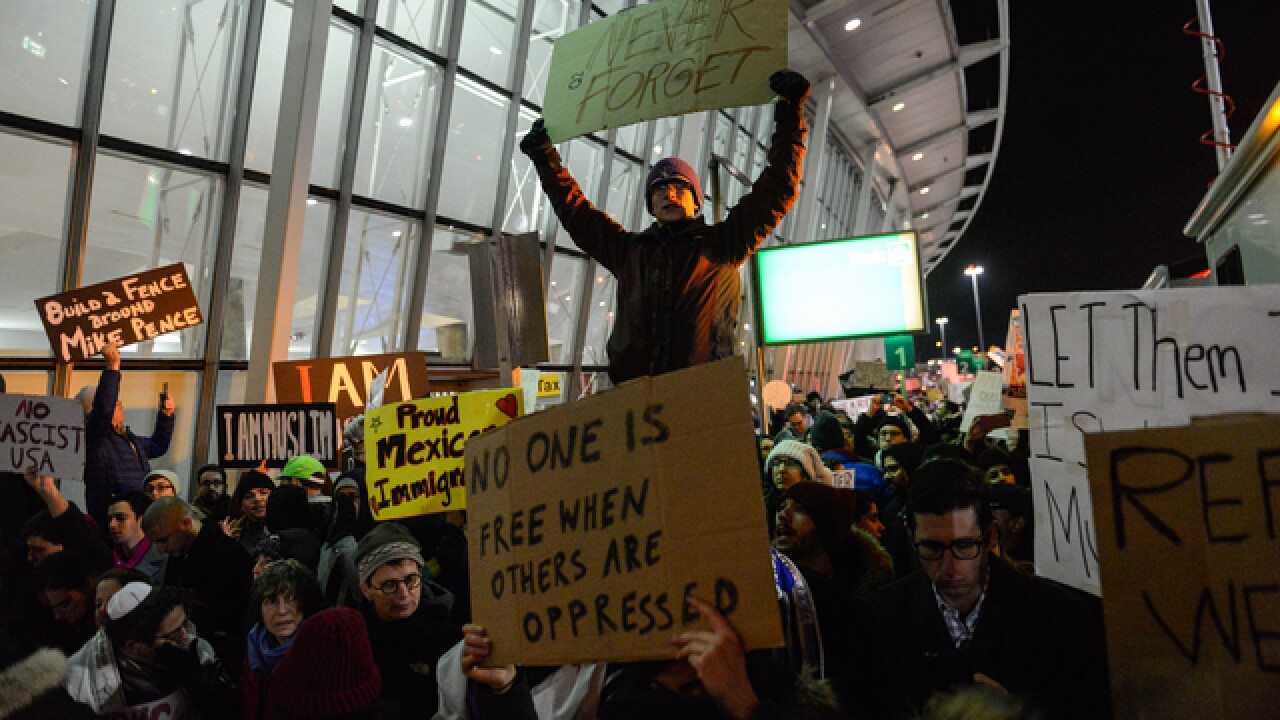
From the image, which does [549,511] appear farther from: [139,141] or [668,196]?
[139,141]

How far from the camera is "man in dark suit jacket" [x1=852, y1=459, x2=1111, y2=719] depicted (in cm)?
194

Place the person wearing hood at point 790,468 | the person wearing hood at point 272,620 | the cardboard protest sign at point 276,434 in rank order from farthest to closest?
the cardboard protest sign at point 276,434, the person wearing hood at point 790,468, the person wearing hood at point 272,620

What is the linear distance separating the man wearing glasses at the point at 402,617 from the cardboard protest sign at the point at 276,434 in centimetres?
244

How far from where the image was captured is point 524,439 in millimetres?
1726

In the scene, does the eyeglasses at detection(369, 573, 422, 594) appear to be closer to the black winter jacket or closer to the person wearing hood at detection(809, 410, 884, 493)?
the black winter jacket

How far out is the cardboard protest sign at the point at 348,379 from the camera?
6281mm

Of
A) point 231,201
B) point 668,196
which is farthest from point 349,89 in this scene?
point 668,196

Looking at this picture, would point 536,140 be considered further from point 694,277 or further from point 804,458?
point 804,458

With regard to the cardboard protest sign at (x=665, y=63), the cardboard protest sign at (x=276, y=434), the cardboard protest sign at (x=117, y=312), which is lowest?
the cardboard protest sign at (x=276, y=434)

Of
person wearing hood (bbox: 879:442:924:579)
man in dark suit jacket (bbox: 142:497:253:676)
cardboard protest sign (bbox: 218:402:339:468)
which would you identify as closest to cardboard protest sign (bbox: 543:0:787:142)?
person wearing hood (bbox: 879:442:924:579)

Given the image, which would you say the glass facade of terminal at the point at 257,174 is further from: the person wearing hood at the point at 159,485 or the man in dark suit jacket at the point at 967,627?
the man in dark suit jacket at the point at 967,627

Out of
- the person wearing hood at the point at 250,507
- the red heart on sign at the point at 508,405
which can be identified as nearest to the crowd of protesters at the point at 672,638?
the red heart on sign at the point at 508,405

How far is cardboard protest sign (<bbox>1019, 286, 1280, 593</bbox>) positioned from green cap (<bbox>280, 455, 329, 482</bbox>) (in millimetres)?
4388

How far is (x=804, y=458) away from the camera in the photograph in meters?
3.91
